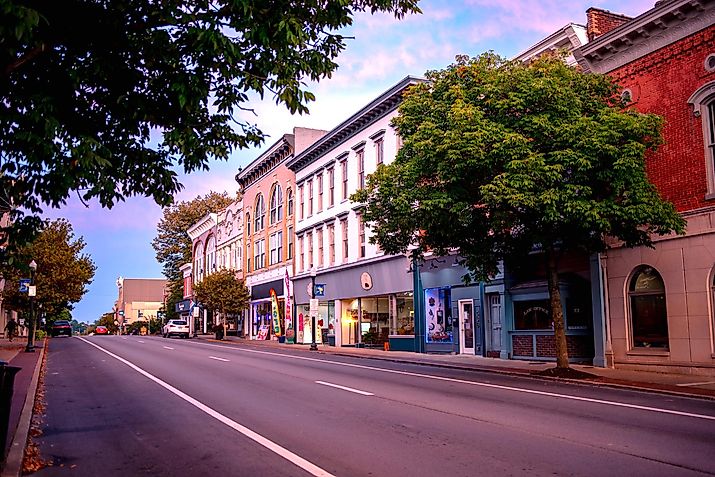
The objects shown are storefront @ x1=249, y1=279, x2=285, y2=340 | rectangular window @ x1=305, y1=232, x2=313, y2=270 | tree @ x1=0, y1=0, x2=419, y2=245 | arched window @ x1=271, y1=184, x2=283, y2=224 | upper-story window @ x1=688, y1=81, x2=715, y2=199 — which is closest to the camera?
tree @ x1=0, y1=0, x2=419, y2=245

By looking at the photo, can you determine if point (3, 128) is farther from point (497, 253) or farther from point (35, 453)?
point (497, 253)

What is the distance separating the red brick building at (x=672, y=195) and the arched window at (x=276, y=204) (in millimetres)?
33092

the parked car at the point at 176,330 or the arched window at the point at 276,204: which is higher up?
the arched window at the point at 276,204

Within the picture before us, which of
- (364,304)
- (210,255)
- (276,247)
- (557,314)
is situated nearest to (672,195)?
(557,314)

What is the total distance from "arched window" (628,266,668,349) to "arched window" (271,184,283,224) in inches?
1347

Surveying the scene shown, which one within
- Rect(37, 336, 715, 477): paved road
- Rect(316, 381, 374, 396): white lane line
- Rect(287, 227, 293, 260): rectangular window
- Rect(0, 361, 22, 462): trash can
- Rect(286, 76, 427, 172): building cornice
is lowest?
Rect(37, 336, 715, 477): paved road

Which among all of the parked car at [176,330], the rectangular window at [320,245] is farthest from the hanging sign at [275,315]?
the parked car at [176,330]

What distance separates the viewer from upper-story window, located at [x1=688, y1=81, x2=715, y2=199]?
18984 mm

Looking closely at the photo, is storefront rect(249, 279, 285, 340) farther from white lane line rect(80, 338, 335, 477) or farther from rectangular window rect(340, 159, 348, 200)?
white lane line rect(80, 338, 335, 477)

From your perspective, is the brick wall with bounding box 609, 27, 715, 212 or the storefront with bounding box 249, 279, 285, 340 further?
the storefront with bounding box 249, 279, 285, 340

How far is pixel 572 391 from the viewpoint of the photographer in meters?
15.4

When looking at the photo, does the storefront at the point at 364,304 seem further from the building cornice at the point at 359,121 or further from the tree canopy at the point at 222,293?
the tree canopy at the point at 222,293

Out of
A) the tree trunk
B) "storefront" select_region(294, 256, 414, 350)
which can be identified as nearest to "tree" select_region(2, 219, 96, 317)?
"storefront" select_region(294, 256, 414, 350)

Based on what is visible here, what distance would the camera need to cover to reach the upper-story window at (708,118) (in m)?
19.0
